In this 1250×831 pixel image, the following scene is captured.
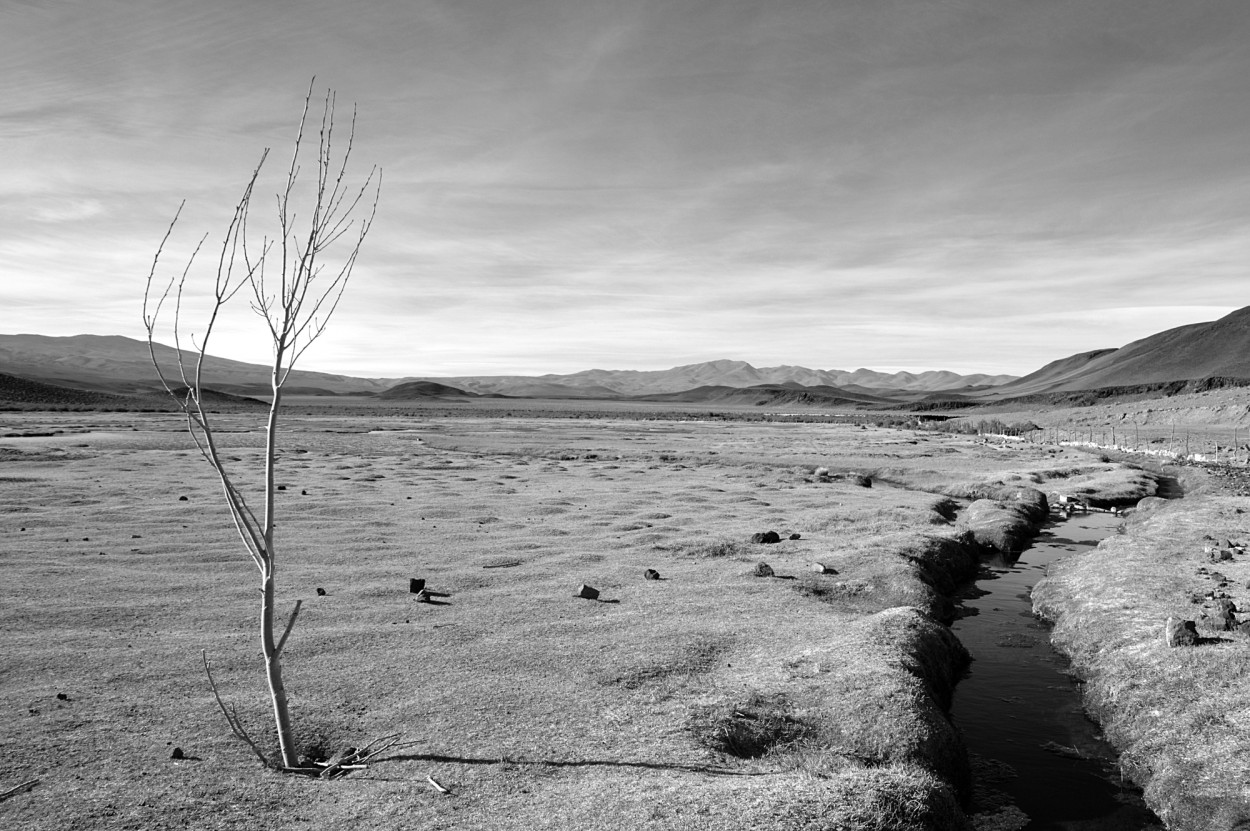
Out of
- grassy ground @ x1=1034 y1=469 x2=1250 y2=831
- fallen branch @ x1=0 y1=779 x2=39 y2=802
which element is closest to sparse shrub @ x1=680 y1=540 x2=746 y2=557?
grassy ground @ x1=1034 y1=469 x2=1250 y2=831

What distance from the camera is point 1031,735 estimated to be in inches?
383

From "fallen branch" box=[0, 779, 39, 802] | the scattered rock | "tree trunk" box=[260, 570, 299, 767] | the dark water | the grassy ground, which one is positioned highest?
"tree trunk" box=[260, 570, 299, 767]

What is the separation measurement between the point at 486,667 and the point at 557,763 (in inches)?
107

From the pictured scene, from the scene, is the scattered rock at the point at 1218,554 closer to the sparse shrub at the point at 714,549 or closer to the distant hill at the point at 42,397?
the sparse shrub at the point at 714,549

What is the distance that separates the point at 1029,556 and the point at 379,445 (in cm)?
4143

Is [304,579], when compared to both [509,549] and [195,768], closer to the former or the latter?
[509,549]

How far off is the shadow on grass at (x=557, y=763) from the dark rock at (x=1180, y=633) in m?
7.54

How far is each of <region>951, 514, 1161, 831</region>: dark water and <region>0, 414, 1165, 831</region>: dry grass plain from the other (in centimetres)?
60

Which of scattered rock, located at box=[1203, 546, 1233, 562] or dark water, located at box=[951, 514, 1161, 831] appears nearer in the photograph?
dark water, located at box=[951, 514, 1161, 831]

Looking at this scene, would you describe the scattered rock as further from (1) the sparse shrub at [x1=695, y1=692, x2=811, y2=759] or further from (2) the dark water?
(1) the sparse shrub at [x1=695, y1=692, x2=811, y2=759]

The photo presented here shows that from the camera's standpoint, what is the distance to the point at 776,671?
982cm

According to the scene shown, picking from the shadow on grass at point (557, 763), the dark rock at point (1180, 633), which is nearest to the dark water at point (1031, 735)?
the dark rock at point (1180, 633)

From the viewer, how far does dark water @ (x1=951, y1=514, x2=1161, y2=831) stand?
802 cm

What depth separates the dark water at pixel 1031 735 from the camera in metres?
8.02
